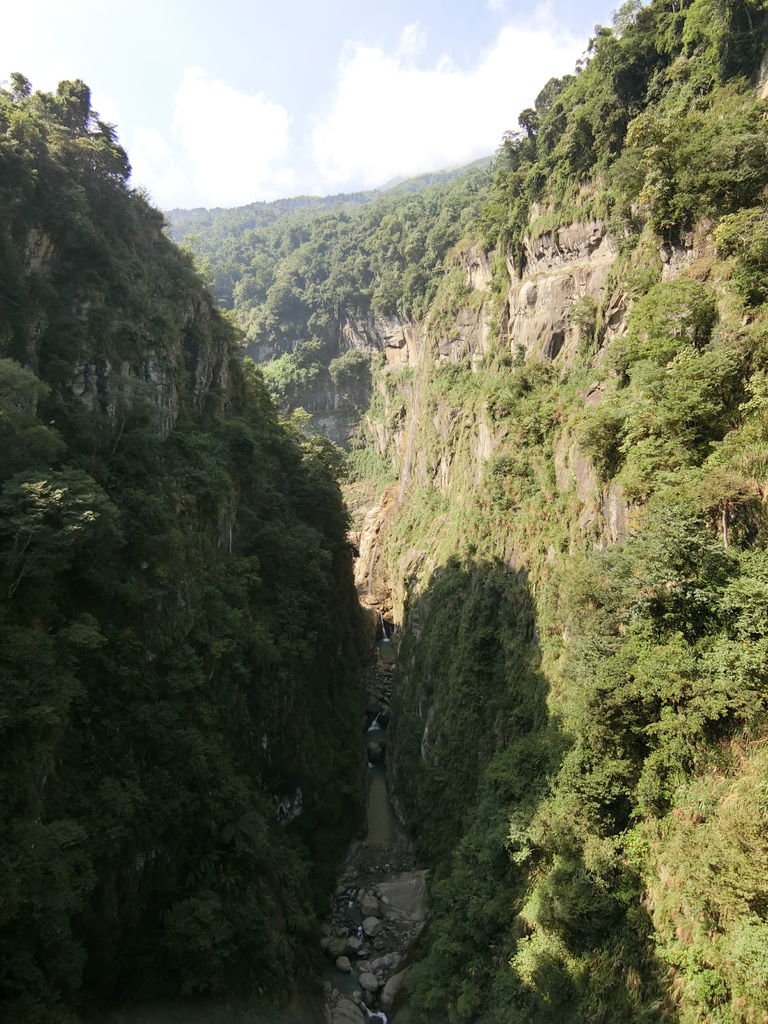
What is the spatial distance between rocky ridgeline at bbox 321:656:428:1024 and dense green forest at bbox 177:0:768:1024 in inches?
63.7

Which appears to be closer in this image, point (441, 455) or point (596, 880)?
point (596, 880)

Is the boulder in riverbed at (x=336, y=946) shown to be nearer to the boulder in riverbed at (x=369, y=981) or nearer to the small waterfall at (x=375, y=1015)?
the boulder in riverbed at (x=369, y=981)

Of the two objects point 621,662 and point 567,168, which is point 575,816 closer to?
point 621,662

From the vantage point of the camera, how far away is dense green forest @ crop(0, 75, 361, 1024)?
470 inches

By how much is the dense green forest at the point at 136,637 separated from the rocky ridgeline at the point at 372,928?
119 centimetres

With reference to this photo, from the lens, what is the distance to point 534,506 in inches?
851

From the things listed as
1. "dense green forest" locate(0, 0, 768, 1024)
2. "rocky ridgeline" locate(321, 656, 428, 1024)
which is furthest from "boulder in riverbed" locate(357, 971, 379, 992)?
"dense green forest" locate(0, 0, 768, 1024)

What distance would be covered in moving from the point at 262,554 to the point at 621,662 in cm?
1810

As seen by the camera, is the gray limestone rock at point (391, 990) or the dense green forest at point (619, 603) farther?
the gray limestone rock at point (391, 990)

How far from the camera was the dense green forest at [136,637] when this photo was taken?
11930 mm

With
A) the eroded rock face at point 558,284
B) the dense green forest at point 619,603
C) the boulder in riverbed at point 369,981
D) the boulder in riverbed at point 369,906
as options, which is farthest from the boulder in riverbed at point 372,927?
the eroded rock face at point 558,284

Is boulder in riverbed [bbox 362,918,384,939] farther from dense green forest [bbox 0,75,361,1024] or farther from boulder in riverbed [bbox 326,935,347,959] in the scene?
dense green forest [bbox 0,75,361,1024]

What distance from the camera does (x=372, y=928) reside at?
1912 cm

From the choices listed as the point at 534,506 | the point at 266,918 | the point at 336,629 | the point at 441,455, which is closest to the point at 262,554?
the point at 336,629
